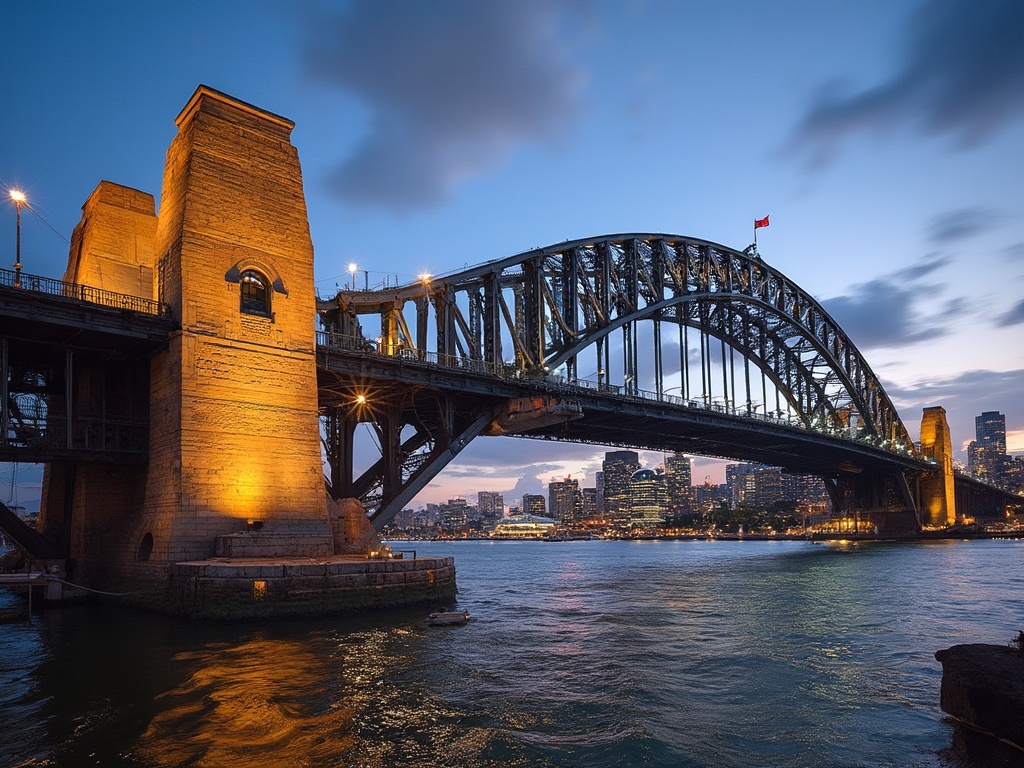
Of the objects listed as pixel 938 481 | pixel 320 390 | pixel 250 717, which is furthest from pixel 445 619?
pixel 938 481

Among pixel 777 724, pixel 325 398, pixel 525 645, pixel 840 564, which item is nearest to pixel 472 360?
pixel 325 398

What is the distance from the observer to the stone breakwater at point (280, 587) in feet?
80.3

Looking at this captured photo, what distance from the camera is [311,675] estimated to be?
17.9 m

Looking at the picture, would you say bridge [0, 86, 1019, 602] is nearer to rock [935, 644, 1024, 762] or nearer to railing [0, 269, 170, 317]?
railing [0, 269, 170, 317]

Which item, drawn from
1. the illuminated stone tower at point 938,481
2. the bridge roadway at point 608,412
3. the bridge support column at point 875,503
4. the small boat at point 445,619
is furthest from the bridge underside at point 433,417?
the illuminated stone tower at point 938,481

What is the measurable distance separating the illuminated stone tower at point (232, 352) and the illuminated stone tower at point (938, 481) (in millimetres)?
111220

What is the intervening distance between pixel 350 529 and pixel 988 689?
87.3 ft

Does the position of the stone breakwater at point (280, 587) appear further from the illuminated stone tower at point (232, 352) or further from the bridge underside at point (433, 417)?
the bridge underside at point (433, 417)

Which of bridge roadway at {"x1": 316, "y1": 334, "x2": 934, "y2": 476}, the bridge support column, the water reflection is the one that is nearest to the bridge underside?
bridge roadway at {"x1": 316, "y1": 334, "x2": 934, "y2": 476}

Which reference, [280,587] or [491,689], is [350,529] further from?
[491,689]

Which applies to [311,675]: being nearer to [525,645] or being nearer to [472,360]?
[525,645]

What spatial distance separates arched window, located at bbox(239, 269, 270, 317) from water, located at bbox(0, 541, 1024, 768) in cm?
1255

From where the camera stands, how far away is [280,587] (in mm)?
24938

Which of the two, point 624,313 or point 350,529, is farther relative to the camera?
point 624,313
